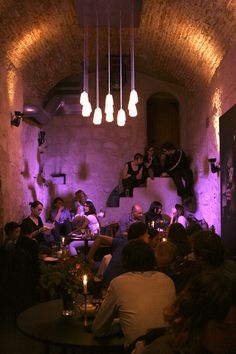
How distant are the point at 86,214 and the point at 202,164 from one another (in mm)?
2705

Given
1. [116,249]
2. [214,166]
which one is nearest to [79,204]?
[214,166]

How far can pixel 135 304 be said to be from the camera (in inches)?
96.9

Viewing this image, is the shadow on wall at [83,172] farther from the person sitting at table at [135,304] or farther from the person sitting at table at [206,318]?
the person sitting at table at [206,318]

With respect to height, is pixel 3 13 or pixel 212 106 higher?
pixel 3 13

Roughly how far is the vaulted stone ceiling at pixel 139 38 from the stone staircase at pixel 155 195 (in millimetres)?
2172

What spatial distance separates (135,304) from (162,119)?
9.27m

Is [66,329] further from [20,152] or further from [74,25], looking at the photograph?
[74,25]

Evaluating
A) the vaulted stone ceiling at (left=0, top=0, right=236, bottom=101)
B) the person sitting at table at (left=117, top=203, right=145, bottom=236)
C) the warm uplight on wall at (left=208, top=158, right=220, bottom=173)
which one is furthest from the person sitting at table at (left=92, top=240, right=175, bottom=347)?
the person sitting at table at (left=117, top=203, right=145, bottom=236)

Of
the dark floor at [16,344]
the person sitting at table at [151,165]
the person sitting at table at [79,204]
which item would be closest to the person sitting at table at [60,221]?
the person sitting at table at [79,204]

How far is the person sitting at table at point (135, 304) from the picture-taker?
245 cm

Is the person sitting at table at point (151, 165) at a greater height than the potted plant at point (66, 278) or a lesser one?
greater

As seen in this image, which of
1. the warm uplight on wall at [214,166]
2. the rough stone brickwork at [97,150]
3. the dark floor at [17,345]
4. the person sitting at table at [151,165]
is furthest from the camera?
the rough stone brickwork at [97,150]

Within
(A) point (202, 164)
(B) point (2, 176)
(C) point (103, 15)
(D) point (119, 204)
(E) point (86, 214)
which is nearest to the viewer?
(B) point (2, 176)

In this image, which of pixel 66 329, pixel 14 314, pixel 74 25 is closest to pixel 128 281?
pixel 66 329
